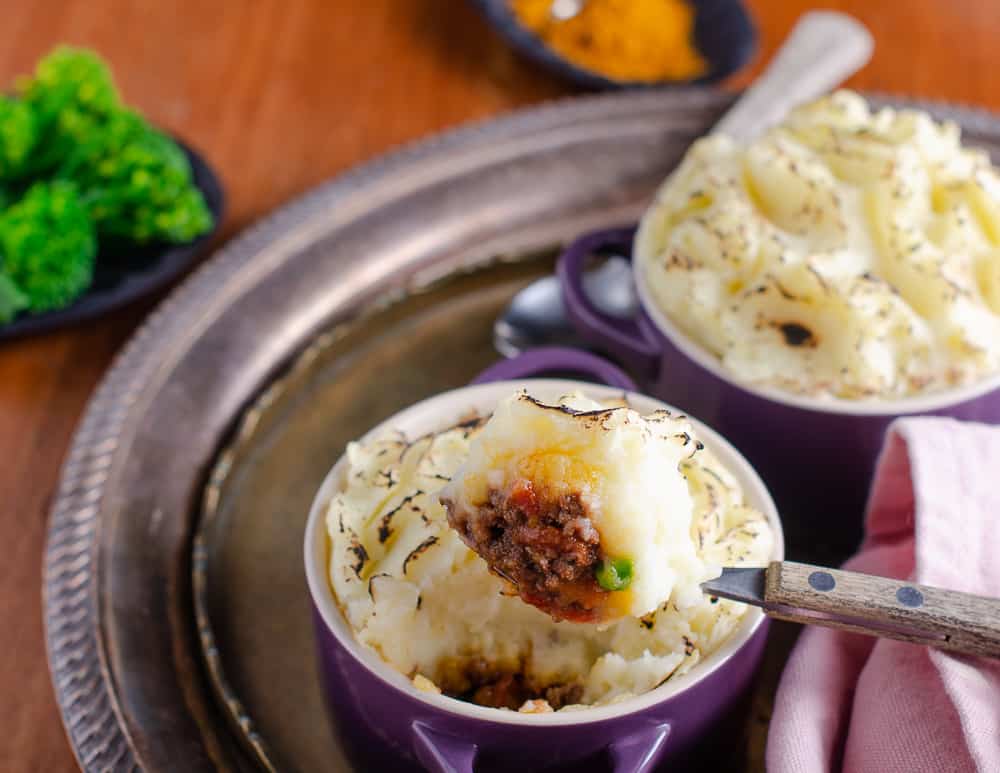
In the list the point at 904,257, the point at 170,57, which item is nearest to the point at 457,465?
the point at 904,257

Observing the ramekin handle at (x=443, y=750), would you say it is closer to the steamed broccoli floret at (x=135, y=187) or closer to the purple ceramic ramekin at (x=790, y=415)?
the purple ceramic ramekin at (x=790, y=415)

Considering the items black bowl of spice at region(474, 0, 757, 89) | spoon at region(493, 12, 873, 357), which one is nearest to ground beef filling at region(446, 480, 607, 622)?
spoon at region(493, 12, 873, 357)

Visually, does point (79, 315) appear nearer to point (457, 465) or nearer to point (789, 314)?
point (457, 465)

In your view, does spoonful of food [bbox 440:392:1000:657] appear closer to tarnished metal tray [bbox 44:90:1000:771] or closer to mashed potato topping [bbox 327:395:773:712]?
mashed potato topping [bbox 327:395:773:712]

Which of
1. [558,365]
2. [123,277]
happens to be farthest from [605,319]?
[123,277]

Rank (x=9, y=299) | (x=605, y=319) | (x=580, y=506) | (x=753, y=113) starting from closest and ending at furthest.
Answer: (x=580, y=506)
(x=605, y=319)
(x=9, y=299)
(x=753, y=113)

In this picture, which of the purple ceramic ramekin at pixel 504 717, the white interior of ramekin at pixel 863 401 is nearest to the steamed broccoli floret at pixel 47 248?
the purple ceramic ramekin at pixel 504 717

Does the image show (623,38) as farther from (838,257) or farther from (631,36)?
(838,257)
